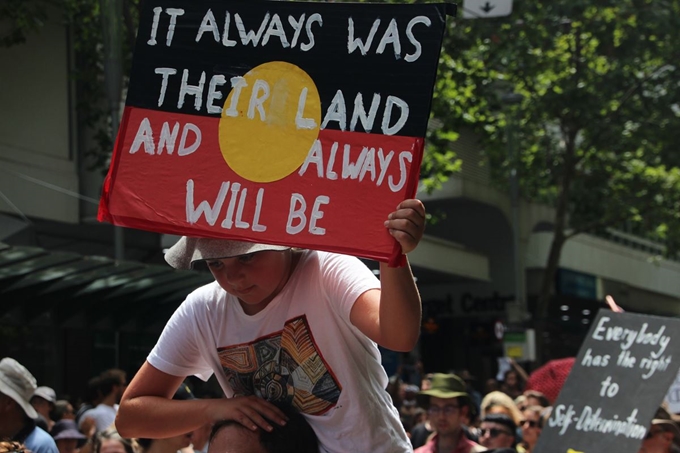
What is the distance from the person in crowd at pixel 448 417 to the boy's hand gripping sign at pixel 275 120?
5231 mm

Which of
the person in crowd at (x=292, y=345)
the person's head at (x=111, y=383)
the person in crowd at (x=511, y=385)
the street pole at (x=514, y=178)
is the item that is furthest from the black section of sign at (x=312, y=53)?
the street pole at (x=514, y=178)

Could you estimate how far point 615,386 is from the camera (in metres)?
7.24

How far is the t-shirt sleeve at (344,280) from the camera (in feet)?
11.3

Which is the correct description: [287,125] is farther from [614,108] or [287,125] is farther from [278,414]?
[614,108]

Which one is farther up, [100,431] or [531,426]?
[100,431]

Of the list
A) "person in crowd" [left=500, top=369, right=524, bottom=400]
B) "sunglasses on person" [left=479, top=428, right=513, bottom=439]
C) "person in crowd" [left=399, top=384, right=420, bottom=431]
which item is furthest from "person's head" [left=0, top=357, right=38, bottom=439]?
"person in crowd" [left=500, top=369, right=524, bottom=400]

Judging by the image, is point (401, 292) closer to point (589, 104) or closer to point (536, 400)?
point (536, 400)

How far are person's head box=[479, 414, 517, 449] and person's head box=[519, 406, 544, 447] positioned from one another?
23.6 inches

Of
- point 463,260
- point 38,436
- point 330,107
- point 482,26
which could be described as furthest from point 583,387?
point 463,260

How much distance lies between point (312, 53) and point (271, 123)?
0.72 feet

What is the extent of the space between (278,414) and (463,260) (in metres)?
26.8

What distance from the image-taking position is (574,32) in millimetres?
22938

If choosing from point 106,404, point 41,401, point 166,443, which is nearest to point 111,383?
point 106,404

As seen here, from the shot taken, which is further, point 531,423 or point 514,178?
point 514,178
